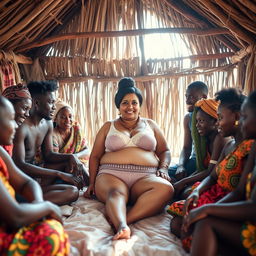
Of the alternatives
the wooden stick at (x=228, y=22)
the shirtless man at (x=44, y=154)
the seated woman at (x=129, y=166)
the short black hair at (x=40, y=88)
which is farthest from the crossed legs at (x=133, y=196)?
the wooden stick at (x=228, y=22)

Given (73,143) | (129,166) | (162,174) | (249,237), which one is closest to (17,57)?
(73,143)

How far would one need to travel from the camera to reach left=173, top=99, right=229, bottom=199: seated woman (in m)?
2.89

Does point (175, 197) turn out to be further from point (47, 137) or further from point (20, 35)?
point (20, 35)

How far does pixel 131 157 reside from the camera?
9.77 ft

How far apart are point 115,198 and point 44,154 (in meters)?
1.11

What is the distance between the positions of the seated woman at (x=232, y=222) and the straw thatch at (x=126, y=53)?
93.9 inches

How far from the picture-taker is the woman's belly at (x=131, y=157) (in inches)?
117

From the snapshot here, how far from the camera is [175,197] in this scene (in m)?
3.05

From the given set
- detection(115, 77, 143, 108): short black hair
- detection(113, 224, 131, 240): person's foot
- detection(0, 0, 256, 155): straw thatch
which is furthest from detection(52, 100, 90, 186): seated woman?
detection(113, 224, 131, 240): person's foot

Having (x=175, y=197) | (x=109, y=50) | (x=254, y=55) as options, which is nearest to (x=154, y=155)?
(x=175, y=197)

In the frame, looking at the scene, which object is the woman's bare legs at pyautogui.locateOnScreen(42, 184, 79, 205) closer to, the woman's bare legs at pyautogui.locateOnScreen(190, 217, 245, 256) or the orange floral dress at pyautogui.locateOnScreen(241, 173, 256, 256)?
the woman's bare legs at pyautogui.locateOnScreen(190, 217, 245, 256)

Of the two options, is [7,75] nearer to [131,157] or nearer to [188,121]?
[131,157]

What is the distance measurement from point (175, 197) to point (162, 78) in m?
2.07

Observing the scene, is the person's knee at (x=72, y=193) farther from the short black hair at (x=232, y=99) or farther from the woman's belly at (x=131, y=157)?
the short black hair at (x=232, y=99)
